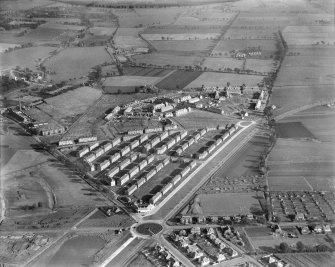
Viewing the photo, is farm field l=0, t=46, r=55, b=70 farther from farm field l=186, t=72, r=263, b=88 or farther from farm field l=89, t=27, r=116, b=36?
farm field l=186, t=72, r=263, b=88

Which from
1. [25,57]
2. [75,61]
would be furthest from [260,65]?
[25,57]

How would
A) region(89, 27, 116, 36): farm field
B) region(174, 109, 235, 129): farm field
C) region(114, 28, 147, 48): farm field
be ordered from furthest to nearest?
region(89, 27, 116, 36): farm field
region(114, 28, 147, 48): farm field
region(174, 109, 235, 129): farm field

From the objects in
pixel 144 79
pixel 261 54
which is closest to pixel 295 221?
pixel 144 79

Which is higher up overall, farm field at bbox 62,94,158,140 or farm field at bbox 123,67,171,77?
farm field at bbox 123,67,171,77

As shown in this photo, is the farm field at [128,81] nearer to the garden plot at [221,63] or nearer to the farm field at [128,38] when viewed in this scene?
the garden plot at [221,63]

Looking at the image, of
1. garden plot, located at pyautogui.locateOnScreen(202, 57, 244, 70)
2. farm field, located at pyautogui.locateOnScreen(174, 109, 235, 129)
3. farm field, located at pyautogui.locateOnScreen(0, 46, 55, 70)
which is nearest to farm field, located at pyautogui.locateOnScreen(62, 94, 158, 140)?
farm field, located at pyautogui.locateOnScreen(174, 109, 235, 129)
